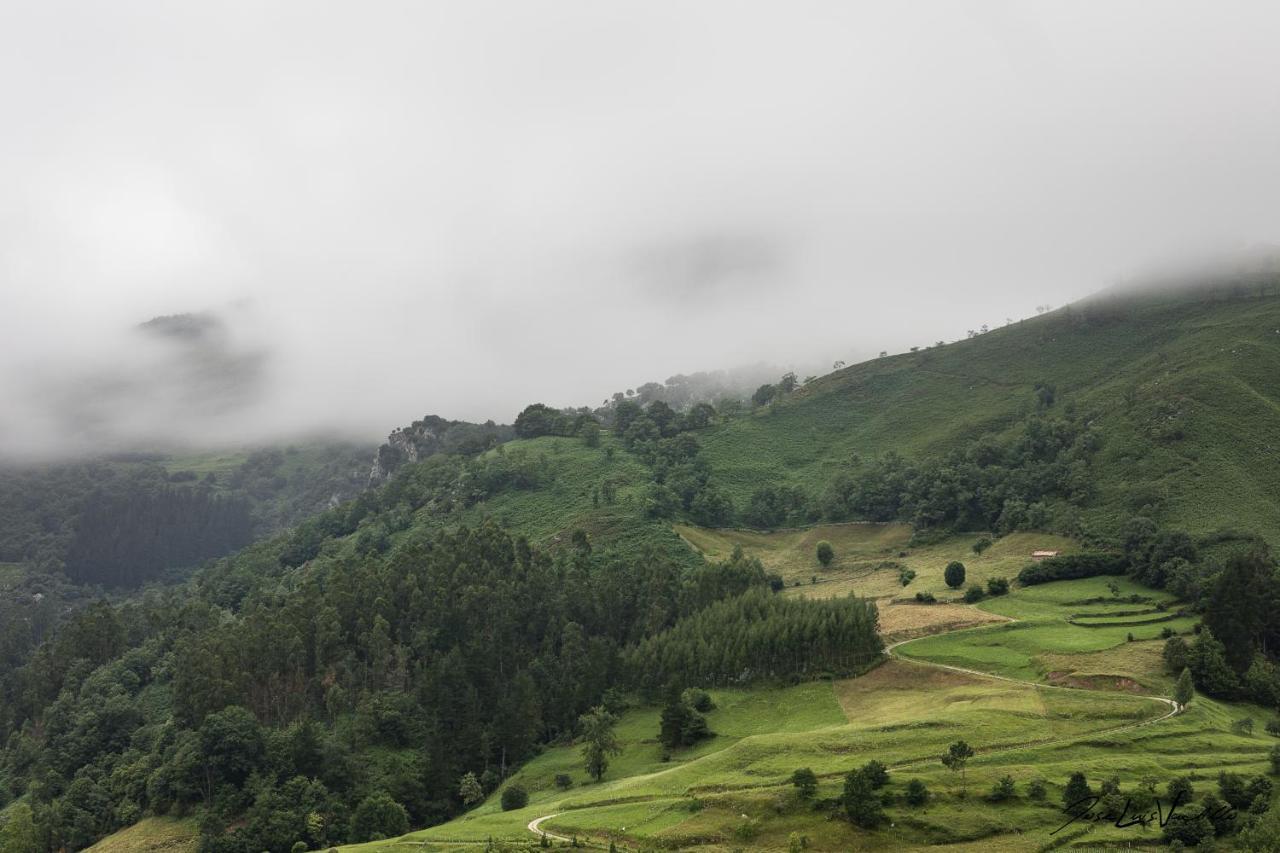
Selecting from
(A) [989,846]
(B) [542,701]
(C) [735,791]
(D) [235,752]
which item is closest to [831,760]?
(C) [735,791]

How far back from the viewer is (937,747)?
232 ft

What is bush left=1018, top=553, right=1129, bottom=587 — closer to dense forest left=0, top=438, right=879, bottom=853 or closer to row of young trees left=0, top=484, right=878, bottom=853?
dense forest left=0, top=438, right=879, bottom=853

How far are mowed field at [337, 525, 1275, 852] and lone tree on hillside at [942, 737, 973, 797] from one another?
30cm

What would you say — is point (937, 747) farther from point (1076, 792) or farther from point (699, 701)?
point (699, 701)

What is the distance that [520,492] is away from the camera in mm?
196625

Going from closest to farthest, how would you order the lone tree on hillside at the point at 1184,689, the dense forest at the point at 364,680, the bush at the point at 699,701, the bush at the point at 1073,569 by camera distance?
the lone tree on hillside at the point at 1184,689
the dense forest at the point at 364,680
the bush at the point at 699,701
the bush at the point at 1073,569

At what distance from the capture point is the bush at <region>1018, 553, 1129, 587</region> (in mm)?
122438

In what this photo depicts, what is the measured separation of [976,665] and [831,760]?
28353 millimetres

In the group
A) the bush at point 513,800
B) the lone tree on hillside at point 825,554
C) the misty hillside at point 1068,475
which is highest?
the misty hillside at point 1068,475

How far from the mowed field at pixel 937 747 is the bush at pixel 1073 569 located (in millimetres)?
8405

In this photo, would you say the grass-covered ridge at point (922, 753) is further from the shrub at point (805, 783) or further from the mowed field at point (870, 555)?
the mowed field at point (870, 555)

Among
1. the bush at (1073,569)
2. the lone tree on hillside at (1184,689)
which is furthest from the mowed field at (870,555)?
the lone tree on hillside at (1184,689)

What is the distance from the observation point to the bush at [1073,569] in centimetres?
12244

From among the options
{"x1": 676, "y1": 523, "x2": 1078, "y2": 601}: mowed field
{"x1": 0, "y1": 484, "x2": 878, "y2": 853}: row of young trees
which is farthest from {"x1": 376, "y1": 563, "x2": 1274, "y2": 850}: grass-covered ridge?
{"x1": 676, "y1": 523, "x2": 1078, "y2": 601}: mowed field
